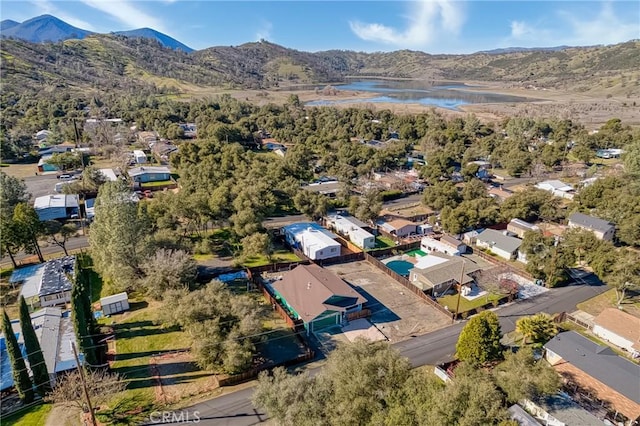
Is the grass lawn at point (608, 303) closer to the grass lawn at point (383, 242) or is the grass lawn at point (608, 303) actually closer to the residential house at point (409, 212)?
the grass lawn at point (383, 242)

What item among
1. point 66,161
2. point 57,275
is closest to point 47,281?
point 57,275

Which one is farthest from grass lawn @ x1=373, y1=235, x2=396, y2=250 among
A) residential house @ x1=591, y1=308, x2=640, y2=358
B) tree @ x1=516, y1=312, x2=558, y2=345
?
residential house @ x1=591, y1=308, x2=640, y2=358

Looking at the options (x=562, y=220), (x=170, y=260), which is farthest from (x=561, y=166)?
(x=170, y=260)

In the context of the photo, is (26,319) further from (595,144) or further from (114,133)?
(595,144)

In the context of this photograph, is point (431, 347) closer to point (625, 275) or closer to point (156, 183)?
point (625, 275)

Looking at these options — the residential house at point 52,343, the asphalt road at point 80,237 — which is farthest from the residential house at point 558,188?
the residential house at point 52,343

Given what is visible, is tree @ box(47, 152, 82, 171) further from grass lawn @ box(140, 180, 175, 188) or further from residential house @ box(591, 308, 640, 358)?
residential house @ box(591, 308, 640, 358)

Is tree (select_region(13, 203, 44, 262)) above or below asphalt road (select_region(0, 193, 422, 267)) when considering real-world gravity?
above
